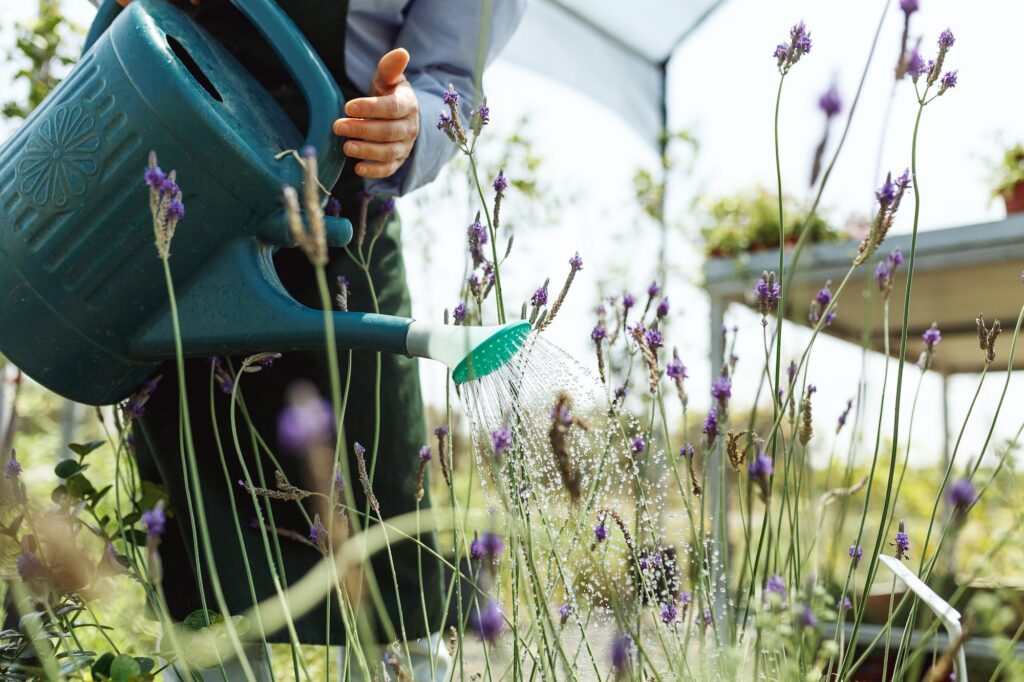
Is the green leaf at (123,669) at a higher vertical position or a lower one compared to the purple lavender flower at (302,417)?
lower

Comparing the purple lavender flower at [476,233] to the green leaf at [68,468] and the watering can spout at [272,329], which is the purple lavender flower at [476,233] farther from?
the green leaf at [68,468]

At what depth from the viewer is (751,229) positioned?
2.50 metres

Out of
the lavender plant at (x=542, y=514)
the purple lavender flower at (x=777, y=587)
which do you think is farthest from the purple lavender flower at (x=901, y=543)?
the purple lavender flower at (x=777, y=587)

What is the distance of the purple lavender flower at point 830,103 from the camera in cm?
66

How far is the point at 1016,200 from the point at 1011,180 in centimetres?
7

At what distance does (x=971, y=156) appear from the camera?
235 centimetres

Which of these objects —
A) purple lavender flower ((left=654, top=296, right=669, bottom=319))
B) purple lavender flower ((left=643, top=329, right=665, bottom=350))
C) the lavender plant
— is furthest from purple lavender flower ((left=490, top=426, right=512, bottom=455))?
purple lavender flower ((left=654, top=296, right=669, bottom=319))

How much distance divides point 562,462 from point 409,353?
0.24 m

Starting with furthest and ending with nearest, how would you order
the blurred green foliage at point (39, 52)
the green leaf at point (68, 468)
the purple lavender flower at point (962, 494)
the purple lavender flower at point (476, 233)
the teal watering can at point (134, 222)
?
the blurred green foliage at point (39, 52) → the green leaf at point (68, 468) → the purple lavender flower at point (476, 233) → the teal watering can at point (134, 222) → the purple lavender flower at point (962, 494)

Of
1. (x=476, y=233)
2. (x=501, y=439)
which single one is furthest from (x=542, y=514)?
(x=476, y=233)

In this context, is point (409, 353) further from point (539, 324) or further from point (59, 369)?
point (59, 369)

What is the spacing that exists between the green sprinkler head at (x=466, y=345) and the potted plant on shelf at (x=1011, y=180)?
1881 millimetres

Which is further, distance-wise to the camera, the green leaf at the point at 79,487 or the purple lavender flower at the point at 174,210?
the green leaf at the point at 79,487

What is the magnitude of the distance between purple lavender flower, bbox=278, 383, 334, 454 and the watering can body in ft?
0.56
